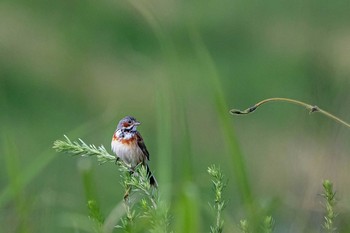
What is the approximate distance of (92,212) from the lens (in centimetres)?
212

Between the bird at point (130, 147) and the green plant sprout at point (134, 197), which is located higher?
the green plant sprout at point (134, 197)

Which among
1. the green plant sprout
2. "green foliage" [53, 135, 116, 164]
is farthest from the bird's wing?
"green foliage" [53, 135, 116, 164]

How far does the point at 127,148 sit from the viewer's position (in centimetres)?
322

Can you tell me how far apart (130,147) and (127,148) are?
0.22 ft

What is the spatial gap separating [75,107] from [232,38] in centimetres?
336

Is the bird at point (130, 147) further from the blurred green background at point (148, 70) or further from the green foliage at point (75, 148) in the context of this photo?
the blurred green background at point (148, 70)

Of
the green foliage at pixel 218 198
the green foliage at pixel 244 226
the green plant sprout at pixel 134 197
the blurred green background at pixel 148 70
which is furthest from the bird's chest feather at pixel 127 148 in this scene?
the blurred green background at pixel 148 70

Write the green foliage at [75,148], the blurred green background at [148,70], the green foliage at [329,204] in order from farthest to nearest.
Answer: the blurred green background at [148,70] < the green foliage at [75,148] < the green foliage at [329,204]

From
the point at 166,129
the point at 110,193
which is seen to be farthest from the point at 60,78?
the point at 166,129

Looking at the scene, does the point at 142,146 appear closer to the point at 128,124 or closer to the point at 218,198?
the point at 128,124

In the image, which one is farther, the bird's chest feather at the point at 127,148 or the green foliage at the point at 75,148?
the bird's chest feather at the point at 127,148

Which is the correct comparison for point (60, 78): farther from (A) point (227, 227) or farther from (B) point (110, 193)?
(A) point (227, 227)

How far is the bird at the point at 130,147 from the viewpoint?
115 inches

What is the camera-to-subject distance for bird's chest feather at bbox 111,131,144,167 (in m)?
3.00
